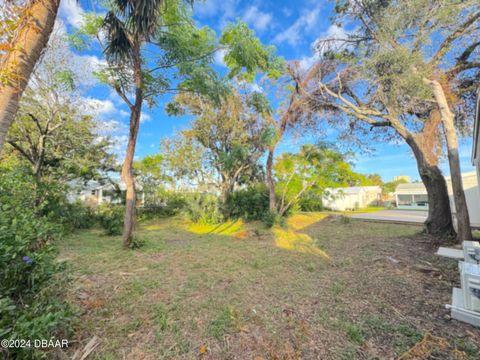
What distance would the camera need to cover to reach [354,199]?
21.0 metres

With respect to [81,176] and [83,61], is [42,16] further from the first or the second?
[81,176]

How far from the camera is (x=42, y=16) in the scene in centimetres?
157

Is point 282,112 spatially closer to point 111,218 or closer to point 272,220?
point 272,220

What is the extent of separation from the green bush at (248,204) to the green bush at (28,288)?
8.32m

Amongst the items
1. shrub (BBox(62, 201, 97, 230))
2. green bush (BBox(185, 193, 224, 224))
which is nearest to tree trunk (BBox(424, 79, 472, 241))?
green bush (BBox(185, 193, 224, 224))

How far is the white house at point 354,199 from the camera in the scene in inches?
738

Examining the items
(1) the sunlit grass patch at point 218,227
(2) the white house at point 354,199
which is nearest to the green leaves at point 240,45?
(1) the sunlit grass patch at point 218,227

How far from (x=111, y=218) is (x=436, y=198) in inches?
440

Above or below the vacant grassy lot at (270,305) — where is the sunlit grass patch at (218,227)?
below

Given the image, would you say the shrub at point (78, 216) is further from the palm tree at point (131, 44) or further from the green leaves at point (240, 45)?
the green leaves at point (240, 45)

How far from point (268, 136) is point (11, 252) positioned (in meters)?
7.08

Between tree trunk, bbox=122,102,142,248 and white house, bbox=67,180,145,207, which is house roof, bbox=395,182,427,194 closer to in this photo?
tree trunk, bbox=122,102,142,248

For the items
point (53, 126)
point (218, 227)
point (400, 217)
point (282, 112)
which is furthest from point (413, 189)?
point (53, 126)

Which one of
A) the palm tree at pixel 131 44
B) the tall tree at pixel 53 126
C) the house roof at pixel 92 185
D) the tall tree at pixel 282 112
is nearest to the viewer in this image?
the palm tree at pixel 131 44
